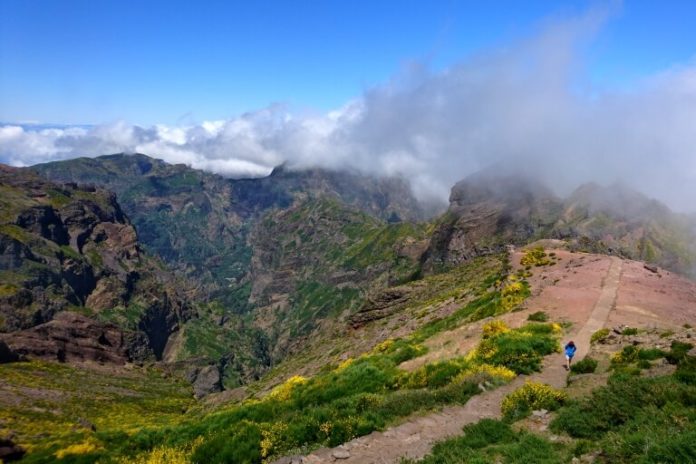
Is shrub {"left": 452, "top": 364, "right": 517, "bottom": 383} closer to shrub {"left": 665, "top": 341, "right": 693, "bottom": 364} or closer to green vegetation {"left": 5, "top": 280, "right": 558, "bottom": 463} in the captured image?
green vegetation {"left": 5, "top": 280, "right": 558, "bottom": 463}

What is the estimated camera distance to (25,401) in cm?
9612

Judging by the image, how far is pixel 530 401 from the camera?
19.8 meters

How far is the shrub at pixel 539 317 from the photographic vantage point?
36541mm

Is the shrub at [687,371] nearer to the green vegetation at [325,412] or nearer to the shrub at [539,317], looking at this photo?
the green vegetation at [325,412]

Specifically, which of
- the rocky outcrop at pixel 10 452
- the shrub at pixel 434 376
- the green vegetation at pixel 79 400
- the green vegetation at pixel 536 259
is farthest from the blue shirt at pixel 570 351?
the green vegetation at pixel 536 259

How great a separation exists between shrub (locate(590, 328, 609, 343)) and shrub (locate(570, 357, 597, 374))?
5762 millimetres

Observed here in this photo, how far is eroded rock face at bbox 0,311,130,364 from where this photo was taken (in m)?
162

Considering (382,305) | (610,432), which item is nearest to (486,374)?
(610,432)

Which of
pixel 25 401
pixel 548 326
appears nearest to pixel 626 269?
pixel 548 326

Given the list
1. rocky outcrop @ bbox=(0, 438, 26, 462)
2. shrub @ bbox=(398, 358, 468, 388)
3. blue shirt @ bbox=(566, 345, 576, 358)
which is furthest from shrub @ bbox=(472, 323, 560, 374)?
rocky outcrop @ bbox=(0, 438, 26, 462)

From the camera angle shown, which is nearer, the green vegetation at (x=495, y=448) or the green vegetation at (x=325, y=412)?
the green vegetation at (x=495, y=448)

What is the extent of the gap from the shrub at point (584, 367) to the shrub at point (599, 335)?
227 inches

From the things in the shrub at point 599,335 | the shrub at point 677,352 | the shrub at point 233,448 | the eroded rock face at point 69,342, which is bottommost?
the eroded rock face at point 69,342

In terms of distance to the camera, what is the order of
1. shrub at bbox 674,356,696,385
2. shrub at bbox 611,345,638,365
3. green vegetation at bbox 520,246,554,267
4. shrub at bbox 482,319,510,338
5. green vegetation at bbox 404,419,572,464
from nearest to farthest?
green vegetation at bbox 404,419,572,464
shrub at bbox 674,356,696,385
shrub at bbox 611,345,638,365
shrub at bbox 482,319,510,338
green vegetation at bbox 520,246,554,267
